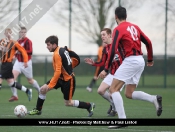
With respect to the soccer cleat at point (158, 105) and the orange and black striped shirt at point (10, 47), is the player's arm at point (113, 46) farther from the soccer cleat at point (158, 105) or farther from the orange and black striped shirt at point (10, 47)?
the orange and black striped shirt at point (10, 47)

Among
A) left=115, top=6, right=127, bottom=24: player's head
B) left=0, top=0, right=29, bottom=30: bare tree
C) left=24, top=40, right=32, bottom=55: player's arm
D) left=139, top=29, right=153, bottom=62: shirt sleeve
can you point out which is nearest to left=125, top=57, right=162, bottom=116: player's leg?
left=139, top=29, right=153, bottom=62: shirt sleeve

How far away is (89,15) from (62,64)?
13.9 metres

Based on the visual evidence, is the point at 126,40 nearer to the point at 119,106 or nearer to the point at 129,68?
the point at 129,68

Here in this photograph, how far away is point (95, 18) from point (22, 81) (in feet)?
15.4

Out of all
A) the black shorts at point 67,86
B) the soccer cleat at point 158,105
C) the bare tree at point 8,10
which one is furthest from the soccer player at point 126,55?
the bare tree at point 8,10

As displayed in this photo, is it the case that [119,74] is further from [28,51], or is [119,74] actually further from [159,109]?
[28,51]

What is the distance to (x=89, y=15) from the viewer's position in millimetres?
22828

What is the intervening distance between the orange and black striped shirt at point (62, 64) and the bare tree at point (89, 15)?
38.9 feet

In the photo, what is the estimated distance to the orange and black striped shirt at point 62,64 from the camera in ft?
29.1

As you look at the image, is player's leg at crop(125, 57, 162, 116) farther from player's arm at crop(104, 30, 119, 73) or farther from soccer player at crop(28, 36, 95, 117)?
soccer player at crop(28, 36, 95, 117)

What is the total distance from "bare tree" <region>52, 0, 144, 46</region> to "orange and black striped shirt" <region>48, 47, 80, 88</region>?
11846 mm

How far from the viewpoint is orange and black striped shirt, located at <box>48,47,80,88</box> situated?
886cm

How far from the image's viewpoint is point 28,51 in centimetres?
1456

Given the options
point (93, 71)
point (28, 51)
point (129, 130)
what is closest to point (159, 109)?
point (129, 130)
